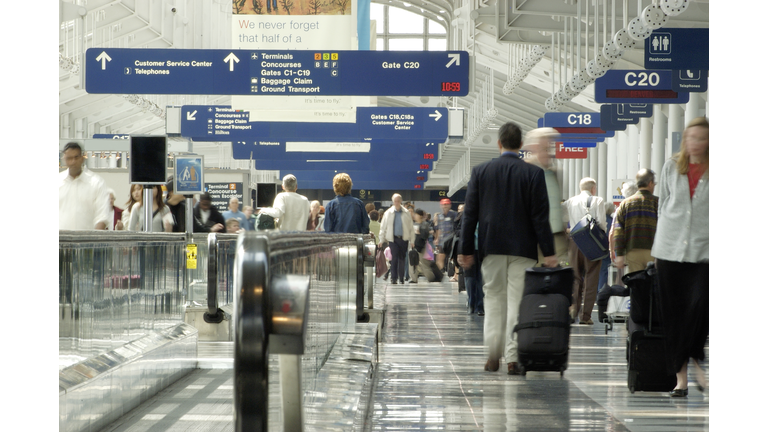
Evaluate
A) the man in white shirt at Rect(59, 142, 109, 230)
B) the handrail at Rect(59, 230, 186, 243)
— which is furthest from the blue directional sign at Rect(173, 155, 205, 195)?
the handrail at Rect(59, 230, 186, 243)

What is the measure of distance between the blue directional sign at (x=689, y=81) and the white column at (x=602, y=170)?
14.6 metres

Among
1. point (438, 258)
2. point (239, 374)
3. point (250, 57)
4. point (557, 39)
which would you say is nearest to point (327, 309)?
point (239, 374)

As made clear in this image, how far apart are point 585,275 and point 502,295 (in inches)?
154

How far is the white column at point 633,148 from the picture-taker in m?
21.8

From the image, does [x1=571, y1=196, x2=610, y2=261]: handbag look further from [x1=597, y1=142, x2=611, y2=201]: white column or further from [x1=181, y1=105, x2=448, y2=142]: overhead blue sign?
[x1=597, y1=142, x2=611, y2=201]: white column

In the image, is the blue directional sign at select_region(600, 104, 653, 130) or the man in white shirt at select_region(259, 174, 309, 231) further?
the blue directional sign at select_region(600, 104, 653, 130)

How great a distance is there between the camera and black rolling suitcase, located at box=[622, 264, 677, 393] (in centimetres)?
500

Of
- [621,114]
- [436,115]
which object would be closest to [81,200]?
[621,114]

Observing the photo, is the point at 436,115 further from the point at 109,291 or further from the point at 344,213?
the point at 109,291

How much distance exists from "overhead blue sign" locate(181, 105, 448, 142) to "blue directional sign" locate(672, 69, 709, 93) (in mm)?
8516

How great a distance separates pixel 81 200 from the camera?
283 inches

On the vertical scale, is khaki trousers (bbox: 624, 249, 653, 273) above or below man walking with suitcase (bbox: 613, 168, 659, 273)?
below

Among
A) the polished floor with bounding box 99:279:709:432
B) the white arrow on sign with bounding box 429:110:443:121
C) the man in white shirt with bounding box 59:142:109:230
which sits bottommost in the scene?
the polished floor with bounding box 99:279:709:432
